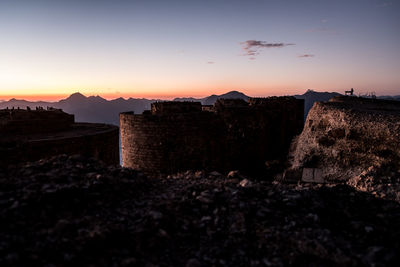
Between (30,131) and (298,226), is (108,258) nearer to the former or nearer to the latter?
(298,226)

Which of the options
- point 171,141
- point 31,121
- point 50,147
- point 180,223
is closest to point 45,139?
point 50,147

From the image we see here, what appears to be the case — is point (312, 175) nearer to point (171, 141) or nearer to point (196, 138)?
point (196, 138)

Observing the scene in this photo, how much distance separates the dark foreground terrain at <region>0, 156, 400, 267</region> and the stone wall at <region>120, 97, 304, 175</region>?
4.55 meters

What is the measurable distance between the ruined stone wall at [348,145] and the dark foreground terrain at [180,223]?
355cm

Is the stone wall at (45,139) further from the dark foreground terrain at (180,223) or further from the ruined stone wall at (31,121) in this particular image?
the dark foreground terrain at (180,223)

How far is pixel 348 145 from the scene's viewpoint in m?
8.08

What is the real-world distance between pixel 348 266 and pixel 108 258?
7.50ft

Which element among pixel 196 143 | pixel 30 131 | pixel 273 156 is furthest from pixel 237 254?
pixel 30 131

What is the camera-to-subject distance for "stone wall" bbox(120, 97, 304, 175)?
8930 millimetres

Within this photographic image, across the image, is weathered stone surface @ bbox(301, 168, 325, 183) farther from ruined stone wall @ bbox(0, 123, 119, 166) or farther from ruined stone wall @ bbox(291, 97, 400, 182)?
ruined stone wall @ bbox(0, 123, 119, 166)

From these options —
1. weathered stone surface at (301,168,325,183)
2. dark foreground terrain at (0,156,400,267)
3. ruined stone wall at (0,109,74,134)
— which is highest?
ruined stone wall at (0,109,74,134)

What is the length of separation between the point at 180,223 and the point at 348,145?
22.4 feet

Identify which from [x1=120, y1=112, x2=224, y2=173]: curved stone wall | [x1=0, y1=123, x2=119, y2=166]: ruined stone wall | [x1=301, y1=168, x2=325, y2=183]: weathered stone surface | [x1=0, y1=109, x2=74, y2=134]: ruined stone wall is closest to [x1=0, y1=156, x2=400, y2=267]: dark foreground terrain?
[x1=301, y1=168, x2=325, y2=183]: weathered stone surface

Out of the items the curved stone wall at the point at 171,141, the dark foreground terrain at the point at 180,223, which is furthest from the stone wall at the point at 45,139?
the dark foreground terrain at the point at 180,223
